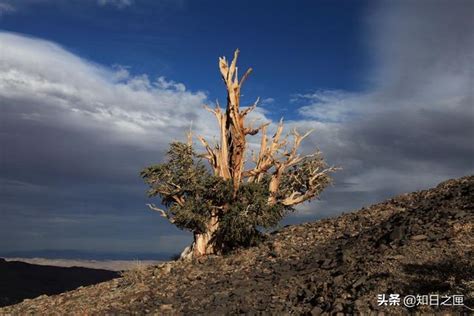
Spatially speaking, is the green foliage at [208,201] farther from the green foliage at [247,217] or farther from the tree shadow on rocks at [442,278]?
the tree shadow on rocks at [442,278]

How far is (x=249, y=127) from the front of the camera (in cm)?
2431

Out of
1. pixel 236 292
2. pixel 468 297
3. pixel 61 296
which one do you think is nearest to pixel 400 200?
pixel 236 292

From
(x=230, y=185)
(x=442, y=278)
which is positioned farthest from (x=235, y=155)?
(x=442, y=278)

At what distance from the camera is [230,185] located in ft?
75.0

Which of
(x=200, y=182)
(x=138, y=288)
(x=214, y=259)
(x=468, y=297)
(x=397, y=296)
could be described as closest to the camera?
(x=468, y=297)

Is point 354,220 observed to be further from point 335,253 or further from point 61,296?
point 61,296

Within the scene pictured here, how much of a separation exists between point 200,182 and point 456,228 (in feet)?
37.0

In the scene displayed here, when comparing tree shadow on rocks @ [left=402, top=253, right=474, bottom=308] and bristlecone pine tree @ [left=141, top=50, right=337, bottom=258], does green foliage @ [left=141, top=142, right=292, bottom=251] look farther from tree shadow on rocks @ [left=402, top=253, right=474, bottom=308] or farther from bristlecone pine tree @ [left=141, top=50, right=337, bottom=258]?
tree shadow on rocks @ [left=402, top=253, right=474, bottom=308]

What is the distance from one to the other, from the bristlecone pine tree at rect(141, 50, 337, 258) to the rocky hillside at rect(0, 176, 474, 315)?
1.38 m

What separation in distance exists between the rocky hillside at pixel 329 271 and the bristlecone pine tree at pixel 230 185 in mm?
1383

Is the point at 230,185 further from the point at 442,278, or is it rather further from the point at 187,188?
the point at 442,278

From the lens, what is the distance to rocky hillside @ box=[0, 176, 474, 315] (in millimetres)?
13102

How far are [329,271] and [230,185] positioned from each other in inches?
318

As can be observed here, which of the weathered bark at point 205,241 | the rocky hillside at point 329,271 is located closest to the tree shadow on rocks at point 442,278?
the rocky hillside at point 329,271
